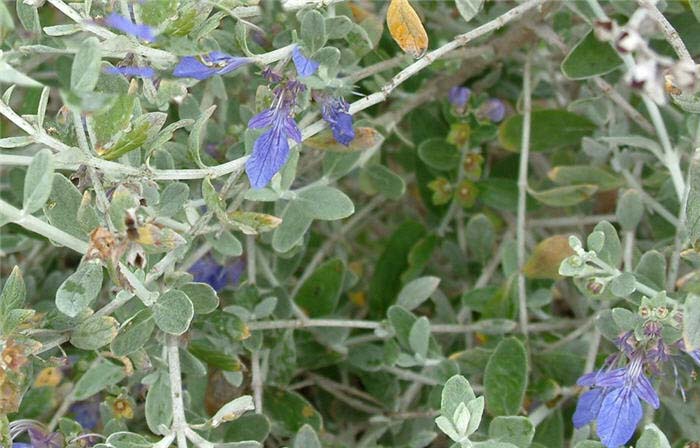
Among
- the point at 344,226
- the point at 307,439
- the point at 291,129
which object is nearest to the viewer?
the point at 291,129

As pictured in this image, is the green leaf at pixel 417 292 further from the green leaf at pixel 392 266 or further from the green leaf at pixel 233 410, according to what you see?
the green leaf at pixel 233 410

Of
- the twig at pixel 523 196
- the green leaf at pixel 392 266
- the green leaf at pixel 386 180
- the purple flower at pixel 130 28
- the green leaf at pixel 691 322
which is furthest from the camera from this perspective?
the green leaf at pixel 392 266

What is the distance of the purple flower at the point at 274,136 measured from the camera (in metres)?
1.12

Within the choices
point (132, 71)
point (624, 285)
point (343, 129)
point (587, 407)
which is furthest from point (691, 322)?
point (132, 71)

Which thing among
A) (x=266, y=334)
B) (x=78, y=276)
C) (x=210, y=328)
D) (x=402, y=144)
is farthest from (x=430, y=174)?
(x=78, y=276)

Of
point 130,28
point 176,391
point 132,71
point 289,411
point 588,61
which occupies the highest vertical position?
point 130,28

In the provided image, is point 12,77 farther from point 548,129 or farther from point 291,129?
point 548,129

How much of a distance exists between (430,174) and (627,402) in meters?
0.71

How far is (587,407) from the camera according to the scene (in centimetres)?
123

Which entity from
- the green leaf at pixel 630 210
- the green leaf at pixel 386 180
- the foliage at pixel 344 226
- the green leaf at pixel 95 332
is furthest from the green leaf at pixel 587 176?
the green leaf at pixel 95 332

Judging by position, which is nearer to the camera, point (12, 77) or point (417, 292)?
point (12, 77)

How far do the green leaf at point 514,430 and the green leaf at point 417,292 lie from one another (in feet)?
1.07

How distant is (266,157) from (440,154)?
58 cm

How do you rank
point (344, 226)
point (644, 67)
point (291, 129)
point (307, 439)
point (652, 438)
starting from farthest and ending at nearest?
point (344, 226) → point (307, 439) → point (291, 129) → point (652, 438) → point (644, 67)
